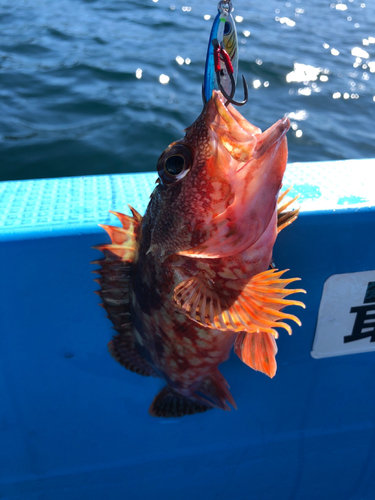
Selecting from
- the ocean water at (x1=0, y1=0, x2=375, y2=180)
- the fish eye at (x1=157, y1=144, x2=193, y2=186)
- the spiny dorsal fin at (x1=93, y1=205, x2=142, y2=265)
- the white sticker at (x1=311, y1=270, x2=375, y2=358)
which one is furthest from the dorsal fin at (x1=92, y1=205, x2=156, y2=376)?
the ocean water at (x1=0, y1=0, x2=375, y2=180)

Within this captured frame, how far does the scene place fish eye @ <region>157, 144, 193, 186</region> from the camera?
1.53 meters

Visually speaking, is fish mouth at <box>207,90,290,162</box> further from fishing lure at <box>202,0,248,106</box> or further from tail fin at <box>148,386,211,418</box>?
tail fin at <box>148,386,211,418</box>

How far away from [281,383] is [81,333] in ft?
3.85

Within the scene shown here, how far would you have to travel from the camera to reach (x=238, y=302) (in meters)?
1.60

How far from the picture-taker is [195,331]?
5.84 ft

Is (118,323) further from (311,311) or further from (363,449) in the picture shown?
(363,449)

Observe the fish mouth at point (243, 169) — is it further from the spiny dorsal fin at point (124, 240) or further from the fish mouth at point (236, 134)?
the spiny dorsal fin at point (124, 240)

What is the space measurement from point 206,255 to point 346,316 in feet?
3.62

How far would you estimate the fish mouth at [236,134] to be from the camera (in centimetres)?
141

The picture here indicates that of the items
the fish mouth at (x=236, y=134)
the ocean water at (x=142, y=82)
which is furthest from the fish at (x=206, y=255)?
the ocean water at (x=142, y=82)

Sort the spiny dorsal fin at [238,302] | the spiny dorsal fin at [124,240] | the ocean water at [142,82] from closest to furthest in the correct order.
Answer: the spiny dorsal fin at [238,302]
the spiny dorsal fin at [124,240]
the ocean water at [142,82]

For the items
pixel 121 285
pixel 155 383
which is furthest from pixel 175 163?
pixel 155 383

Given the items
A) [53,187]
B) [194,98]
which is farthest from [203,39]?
[53,187]

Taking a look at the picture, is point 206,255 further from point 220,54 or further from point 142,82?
point 142,82
